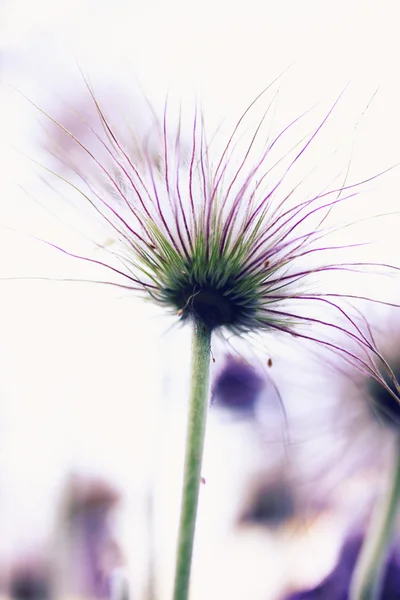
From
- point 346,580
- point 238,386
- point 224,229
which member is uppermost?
point 224,229

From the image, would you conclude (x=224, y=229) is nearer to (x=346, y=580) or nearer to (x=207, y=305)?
(x=207, y=305)

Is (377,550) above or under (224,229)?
under

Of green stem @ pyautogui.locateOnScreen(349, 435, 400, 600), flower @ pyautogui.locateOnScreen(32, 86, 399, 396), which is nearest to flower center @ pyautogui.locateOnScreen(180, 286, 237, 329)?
flower @ pyautogui.locateOnScreen(32, 86, 399, 396)

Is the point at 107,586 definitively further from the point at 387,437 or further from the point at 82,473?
the point at 387,437

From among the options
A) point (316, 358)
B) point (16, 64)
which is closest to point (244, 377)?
point (316, 358)

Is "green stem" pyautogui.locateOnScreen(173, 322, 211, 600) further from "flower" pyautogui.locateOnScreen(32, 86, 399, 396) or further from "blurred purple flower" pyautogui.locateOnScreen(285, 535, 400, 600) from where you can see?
"blurred purple flower" pyautogui.locateOnScreen(285, 535, 400, 600)

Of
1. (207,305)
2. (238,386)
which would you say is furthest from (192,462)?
(238,386)
